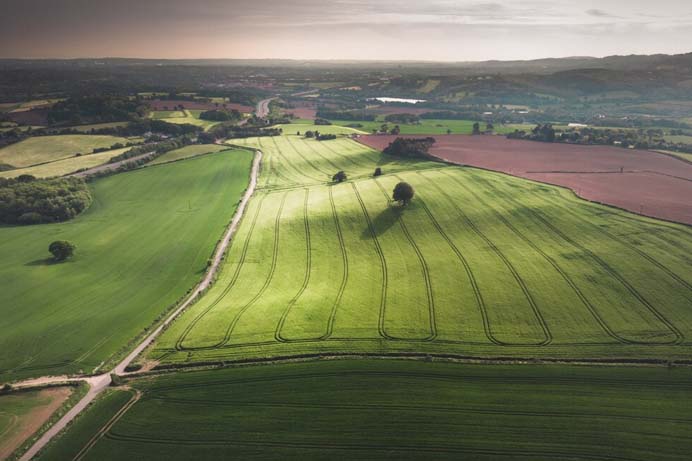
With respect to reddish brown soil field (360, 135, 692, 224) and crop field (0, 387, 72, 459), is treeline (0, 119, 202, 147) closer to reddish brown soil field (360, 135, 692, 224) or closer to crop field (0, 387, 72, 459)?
reddish brown soil field (360, 135, 692, 224)

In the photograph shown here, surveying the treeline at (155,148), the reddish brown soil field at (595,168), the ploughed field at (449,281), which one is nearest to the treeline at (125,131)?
the treeline at (155,148)

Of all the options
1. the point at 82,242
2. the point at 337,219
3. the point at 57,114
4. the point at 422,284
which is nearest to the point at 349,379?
the point at 422,284

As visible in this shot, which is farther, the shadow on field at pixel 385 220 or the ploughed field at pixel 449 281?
the shadow on field at pixel 385 220

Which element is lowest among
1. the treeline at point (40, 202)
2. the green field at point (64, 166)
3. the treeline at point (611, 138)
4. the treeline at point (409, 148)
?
the treeline at point (40, 202)

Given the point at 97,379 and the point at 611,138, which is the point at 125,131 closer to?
the point at 97,379

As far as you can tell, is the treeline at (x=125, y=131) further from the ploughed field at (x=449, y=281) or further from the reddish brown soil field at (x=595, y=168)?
the ploughed field at (x=449, y=281)

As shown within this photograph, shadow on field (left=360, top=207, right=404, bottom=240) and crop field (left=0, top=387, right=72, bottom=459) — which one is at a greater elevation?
shadow on field (left=360, top=207, right=404, bottom=240)

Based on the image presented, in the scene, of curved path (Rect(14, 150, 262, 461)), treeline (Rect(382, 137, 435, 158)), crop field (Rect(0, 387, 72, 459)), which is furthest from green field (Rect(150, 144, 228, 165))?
crop field (Rect(0, 387, 72, 459))
